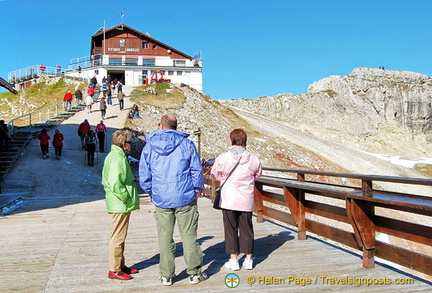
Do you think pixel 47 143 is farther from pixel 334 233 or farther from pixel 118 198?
pixel 334 233

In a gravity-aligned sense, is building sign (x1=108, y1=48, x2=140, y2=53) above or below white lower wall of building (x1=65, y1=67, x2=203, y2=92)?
above

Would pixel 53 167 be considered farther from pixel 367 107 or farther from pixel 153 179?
pixel 367 107

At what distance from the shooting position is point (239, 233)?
551cm

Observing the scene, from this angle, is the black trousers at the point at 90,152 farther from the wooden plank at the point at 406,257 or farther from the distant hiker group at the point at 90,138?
the wooden plank at the point at 406,257

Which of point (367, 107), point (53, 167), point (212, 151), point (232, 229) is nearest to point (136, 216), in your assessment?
point (232, 229)

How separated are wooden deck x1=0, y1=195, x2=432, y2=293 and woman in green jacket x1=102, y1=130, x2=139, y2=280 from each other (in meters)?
0.22

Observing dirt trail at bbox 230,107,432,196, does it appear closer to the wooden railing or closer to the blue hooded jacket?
the wooden railing

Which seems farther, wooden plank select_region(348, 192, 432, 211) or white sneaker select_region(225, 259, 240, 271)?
white sneaker select_region(225, 259, 240, 271)

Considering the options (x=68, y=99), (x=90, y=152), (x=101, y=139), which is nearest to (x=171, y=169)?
(x=90, y=152)

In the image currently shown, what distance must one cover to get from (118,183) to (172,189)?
660 mm

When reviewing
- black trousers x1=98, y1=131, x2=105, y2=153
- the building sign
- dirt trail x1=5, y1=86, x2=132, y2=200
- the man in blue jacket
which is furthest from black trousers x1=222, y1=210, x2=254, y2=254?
the building sign

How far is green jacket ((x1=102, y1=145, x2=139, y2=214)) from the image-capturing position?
4.95 meters

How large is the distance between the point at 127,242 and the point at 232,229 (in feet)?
7.91

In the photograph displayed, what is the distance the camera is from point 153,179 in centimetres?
Result: 489
